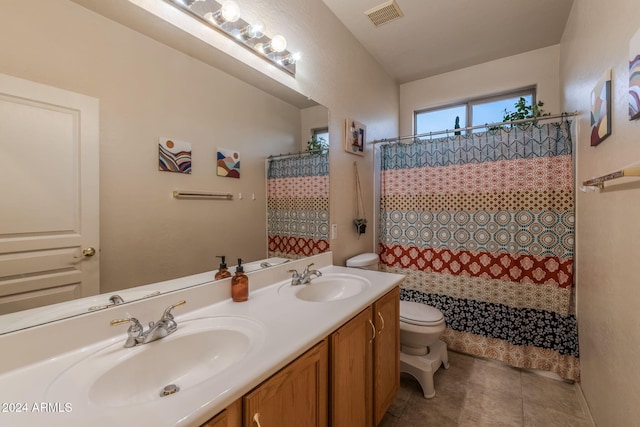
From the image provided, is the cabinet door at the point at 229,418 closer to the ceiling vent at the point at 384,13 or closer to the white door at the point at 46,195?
the white door at the point at 46,195

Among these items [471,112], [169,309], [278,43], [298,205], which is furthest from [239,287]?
[471,112]

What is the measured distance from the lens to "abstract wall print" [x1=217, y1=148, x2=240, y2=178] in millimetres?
1213

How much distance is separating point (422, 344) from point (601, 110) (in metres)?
1.63

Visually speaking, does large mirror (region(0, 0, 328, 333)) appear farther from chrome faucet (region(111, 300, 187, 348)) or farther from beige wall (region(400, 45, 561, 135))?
beige wall (region(400, 45, 561, 135))

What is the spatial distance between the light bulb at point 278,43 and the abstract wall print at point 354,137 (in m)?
0.78

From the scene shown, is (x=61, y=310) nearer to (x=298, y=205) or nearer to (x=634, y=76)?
(x=298, y=205)

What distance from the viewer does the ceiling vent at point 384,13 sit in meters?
1.88

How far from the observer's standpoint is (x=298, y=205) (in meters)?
1.65

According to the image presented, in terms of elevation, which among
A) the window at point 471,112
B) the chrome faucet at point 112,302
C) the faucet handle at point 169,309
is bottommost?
the faucet handle at point 169,309

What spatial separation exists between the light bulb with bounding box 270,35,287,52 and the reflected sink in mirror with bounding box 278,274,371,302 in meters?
1.28

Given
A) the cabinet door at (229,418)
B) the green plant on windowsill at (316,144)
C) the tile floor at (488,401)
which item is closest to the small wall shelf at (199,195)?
the green plant on windowsill at (316,144)

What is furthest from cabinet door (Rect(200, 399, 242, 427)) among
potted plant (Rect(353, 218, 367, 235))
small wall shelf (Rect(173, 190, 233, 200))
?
potted plant (Rect(353, 218, 367, 235))

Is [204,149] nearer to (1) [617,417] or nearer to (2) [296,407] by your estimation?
(2) [296,407]

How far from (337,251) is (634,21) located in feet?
5.80
